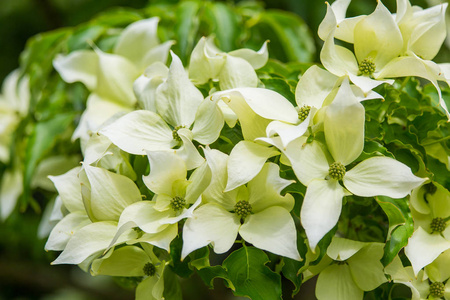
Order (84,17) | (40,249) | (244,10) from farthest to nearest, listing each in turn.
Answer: (84,17)
(40,249)
(244,10)

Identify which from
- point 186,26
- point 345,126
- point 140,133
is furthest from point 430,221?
point 186,26

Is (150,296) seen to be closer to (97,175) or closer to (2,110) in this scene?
(97,175)

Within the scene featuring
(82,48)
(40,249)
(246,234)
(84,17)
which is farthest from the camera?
(84,17)

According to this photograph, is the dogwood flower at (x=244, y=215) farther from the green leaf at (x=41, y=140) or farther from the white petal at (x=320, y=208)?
the green leaf at (x=41, y=140)

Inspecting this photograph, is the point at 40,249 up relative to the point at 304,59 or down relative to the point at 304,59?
down

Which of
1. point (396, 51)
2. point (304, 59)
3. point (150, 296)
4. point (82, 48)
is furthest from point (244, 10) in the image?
point (150, 296)

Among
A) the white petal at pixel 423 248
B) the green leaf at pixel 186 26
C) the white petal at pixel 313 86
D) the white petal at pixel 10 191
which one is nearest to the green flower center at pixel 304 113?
the white petal at pixel 313 86
